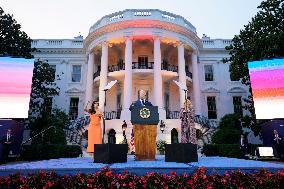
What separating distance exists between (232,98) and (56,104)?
18.2 meters

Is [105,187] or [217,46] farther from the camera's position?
[217,46]

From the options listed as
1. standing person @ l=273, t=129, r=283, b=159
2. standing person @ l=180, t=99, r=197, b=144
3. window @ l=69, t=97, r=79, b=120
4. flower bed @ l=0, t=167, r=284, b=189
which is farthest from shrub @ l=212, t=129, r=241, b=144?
window @ l=69, t=97, r=79, b=120

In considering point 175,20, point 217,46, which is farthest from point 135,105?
point 217,46

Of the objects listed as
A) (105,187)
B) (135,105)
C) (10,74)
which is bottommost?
(105,187)

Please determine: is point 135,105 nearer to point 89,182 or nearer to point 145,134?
point 145,134

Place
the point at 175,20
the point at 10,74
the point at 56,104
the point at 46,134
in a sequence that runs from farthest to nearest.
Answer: the point at 56,104, the point at 175,20, the point at 46,134, the point at 10,74

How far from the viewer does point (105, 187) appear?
14.6 ft

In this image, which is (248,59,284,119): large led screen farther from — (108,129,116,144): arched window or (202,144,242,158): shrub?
(108,129,116,144): arched window

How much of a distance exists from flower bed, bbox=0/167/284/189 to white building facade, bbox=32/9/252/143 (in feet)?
47.5

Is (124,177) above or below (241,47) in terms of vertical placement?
below

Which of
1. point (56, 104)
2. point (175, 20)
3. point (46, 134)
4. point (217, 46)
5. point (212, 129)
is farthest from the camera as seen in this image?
point (217, 46)

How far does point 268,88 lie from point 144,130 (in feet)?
25.4

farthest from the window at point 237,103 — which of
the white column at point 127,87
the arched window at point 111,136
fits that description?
the arched window at point 111,136

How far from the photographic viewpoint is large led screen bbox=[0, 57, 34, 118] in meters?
12.0
